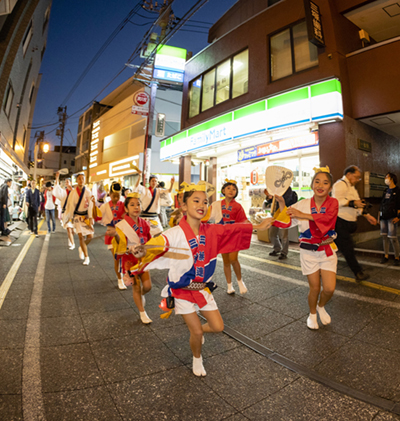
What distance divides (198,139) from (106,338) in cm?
1037

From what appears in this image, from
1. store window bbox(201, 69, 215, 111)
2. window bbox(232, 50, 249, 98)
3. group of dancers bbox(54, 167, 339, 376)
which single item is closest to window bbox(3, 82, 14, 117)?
store window bbox(201, 69, 215, 111)

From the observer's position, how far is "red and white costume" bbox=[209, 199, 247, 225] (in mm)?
4363

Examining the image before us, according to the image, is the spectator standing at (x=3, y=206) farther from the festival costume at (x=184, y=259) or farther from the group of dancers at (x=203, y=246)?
the festival costume at (x=184, y=259)

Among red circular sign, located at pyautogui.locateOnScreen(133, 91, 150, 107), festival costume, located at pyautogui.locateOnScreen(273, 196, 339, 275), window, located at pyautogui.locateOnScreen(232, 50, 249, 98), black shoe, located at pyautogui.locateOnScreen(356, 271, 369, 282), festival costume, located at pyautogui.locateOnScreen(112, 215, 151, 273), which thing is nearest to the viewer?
festival costume, located at pyautogui.locateOnScreen(273, 196, 339, 275)

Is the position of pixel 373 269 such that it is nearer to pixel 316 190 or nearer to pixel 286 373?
pixel 316 190

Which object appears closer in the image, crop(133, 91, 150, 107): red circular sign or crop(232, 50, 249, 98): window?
crop(232, 50, 249, 98): window

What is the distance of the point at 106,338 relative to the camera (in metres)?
2.96

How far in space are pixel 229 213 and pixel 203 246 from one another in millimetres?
2096

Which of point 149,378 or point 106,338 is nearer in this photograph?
point 149,378

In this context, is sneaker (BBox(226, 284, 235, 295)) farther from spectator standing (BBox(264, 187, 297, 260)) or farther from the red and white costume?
spectator standing (BBox(264, 187, 297, 260))

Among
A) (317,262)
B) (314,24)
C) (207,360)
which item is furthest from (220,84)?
(207,360)

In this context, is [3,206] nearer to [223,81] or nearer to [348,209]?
[348,209]

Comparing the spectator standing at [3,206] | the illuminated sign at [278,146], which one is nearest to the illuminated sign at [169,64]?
the illuminated sign at [278,146]

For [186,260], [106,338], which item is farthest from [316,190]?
[106,338]
